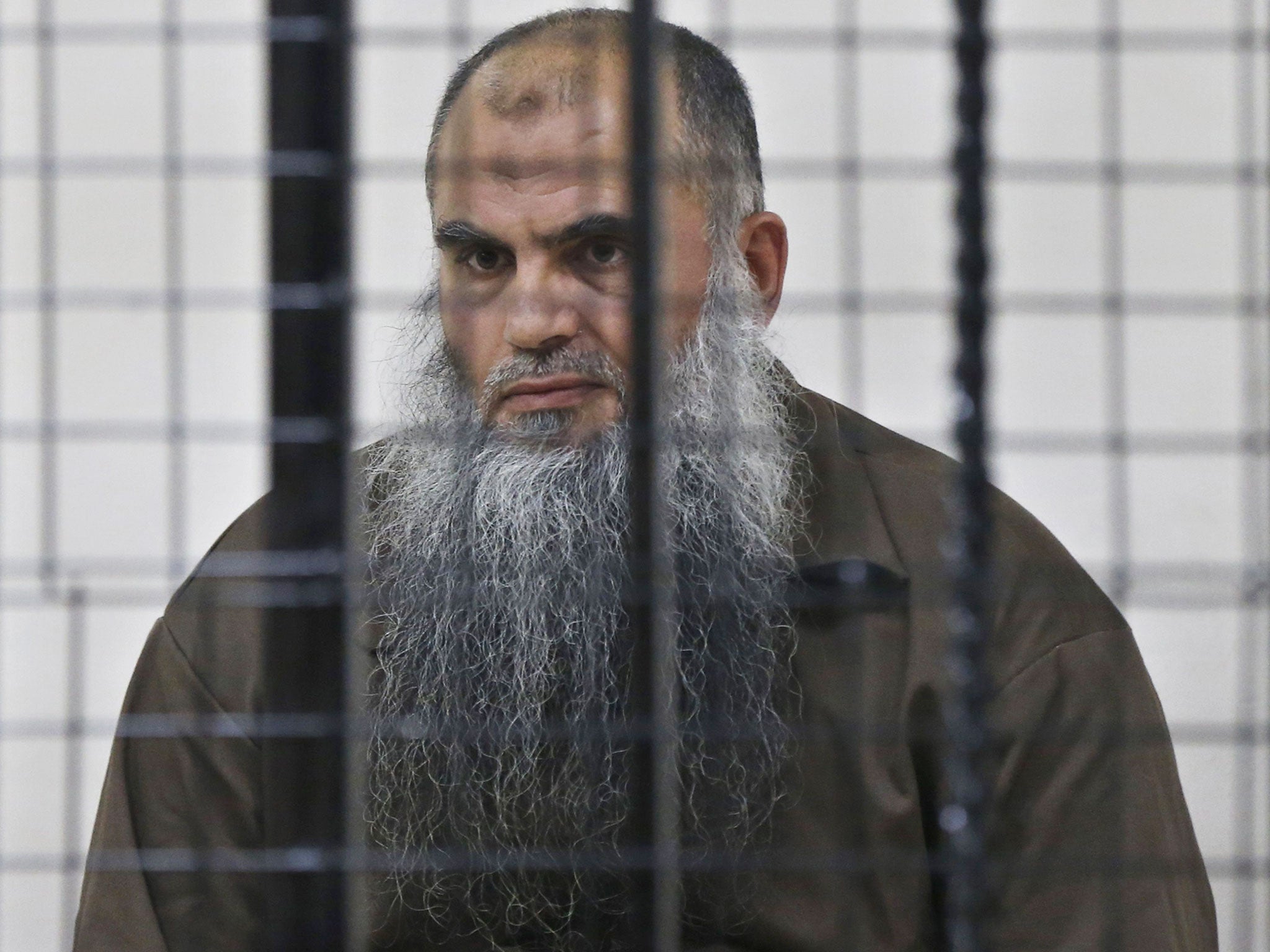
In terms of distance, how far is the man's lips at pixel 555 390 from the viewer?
4.67 feet

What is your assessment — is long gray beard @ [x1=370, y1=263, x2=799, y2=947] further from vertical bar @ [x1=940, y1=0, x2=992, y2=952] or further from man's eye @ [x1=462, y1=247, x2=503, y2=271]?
vertical bar @ [x1=940, y1=0, x2=992, y2=952]

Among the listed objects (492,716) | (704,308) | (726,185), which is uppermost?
(726,185)

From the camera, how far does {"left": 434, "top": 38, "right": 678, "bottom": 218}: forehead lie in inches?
53.0

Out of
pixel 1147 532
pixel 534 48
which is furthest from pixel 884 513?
A: pixel 534 48

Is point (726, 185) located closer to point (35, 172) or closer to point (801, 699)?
point (801, 699)

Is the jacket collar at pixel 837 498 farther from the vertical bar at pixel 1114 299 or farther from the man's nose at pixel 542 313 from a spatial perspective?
the vertical bar at pixel 1114 299

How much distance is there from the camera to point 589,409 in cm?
144

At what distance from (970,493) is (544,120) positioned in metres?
0.85

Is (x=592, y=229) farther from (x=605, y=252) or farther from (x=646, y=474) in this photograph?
(x=646, y=474)

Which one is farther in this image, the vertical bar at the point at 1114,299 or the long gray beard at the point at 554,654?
the long gray beard at the point at 554,654

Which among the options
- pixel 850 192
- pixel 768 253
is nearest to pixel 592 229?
pixel 768 253

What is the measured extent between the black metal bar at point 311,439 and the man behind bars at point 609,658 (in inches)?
20.8

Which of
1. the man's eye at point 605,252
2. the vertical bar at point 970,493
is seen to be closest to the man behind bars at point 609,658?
the man's eye at point 605,252

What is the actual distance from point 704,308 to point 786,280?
19cm
